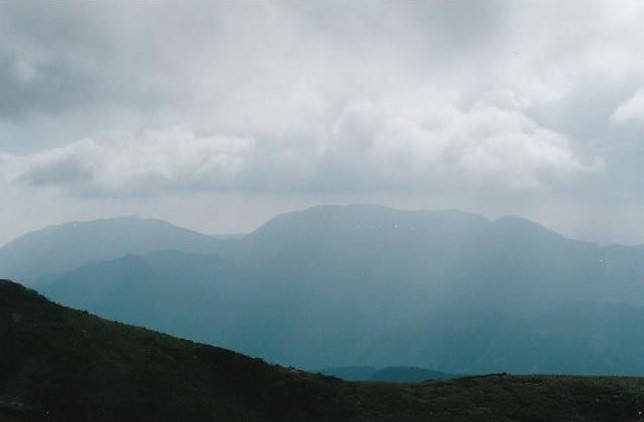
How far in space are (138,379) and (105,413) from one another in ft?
20.3

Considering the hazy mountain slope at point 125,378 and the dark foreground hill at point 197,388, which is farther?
the dark foreground hill at point 197,388

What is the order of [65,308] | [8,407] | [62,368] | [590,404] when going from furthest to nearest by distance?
[65,308] → [590,404] → [62,368] → [8,407]

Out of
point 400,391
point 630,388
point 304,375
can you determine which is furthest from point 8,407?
point 630,388

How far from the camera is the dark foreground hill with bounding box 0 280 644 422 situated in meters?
52.5

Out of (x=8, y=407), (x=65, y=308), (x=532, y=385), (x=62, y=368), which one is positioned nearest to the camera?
(x=8, y=407)

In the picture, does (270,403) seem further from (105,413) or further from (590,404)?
(590,404)

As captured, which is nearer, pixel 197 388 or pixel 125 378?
pixel 125 378

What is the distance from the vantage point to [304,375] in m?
66.4

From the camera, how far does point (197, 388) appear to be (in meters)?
57.8

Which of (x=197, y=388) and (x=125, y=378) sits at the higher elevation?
(x=125, y=378)

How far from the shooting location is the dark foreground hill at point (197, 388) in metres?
52.5

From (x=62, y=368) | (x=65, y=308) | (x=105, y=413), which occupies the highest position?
(x=65, y=308)

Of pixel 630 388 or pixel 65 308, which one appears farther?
pixel 65 308

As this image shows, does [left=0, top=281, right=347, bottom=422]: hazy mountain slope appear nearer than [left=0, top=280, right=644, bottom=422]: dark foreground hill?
Yes
